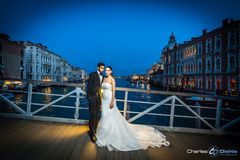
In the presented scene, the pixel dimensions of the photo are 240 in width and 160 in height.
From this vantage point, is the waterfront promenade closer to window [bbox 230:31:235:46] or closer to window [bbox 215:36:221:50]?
window [bbox 230:31:235:46]

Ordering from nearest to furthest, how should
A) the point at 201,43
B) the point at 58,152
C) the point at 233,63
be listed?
the point at 58,152 < the point at 233,63 < the point at 201,43

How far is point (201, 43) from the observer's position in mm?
39969

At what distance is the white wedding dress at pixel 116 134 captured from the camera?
4176 mm

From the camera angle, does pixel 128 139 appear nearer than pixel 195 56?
Yes

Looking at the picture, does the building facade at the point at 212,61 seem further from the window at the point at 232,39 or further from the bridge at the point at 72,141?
the bridge at the point at 72,141

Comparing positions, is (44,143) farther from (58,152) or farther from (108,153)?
(108,153)

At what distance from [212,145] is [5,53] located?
141ft

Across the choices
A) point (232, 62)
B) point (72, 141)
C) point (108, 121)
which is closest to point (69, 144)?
point (72, 141)

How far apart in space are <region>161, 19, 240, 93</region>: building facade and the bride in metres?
28.9

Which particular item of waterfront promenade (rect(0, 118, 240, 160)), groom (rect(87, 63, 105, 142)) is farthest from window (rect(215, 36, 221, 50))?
groom (rect(87, 63, 105, 142))

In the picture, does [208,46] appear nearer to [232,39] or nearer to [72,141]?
[232,39]

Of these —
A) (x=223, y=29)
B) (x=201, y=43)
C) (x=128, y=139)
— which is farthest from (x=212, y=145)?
(x=201, y=43)

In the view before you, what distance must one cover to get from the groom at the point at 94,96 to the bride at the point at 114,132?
0.13 metres

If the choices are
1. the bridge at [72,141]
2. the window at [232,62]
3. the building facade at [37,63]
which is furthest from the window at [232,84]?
the building facade at [37,63]
